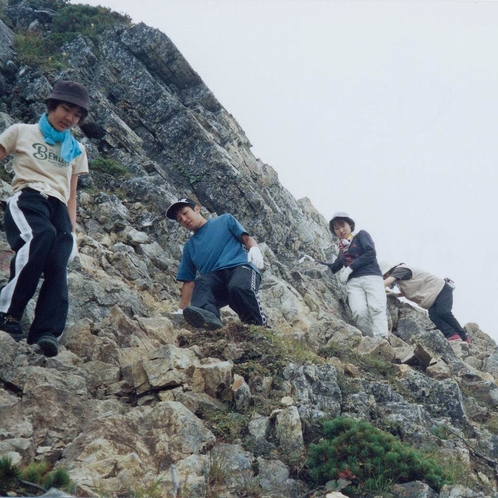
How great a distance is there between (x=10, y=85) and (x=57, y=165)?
30.4 feet

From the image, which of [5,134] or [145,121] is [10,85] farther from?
[5,134]

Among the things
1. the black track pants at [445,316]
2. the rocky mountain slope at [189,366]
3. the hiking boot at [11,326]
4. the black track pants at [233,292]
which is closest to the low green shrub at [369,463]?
the rocky mountain slope at [189,366]

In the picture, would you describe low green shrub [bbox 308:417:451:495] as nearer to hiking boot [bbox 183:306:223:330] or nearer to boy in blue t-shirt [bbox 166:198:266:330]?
hiking boot [bbox 183:306:223:330]

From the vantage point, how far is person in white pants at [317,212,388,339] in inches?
526

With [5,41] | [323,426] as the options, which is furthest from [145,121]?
[323,426]

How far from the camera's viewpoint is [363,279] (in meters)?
13.9

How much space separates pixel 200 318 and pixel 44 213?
234cm

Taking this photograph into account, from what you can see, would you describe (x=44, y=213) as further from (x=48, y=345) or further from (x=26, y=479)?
(x=26, y=479)

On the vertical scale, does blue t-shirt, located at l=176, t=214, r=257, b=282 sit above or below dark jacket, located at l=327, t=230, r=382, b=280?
below

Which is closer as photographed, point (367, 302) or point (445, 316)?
point (367, 302)

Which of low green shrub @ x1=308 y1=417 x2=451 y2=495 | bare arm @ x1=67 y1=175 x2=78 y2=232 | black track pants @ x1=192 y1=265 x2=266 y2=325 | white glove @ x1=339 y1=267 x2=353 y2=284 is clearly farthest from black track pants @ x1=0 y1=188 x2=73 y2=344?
white glove @ x1=339 y1=267 x2=353 y2=284

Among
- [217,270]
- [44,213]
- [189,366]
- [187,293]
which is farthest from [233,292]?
[44,213]

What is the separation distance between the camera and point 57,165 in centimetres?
795

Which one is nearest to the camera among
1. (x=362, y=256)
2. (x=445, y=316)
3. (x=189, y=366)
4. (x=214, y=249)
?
(x=189, y=366)
